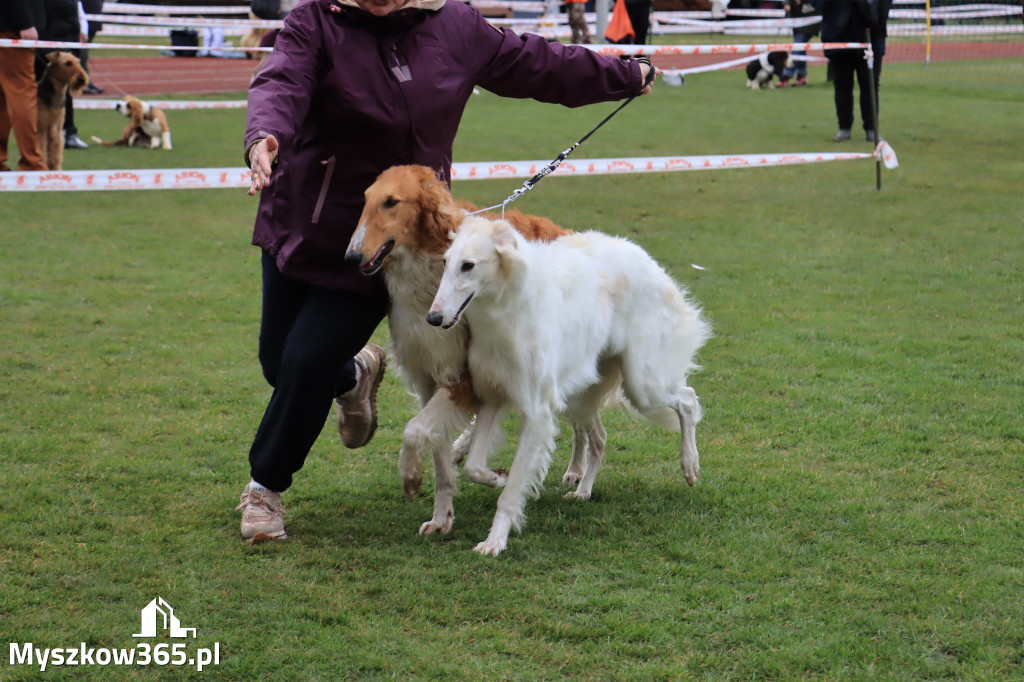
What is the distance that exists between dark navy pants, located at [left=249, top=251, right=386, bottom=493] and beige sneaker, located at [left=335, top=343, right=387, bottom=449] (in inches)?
18.8

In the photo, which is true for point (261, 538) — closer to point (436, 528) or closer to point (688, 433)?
point (436, 528)

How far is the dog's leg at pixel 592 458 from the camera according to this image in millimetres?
4695

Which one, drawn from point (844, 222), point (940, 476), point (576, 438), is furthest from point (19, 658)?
point (844, 222)

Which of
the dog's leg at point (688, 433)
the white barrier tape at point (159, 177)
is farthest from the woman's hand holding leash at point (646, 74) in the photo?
the white barrier tape at point (159, 177)

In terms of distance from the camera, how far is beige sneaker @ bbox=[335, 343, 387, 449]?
15.4 ft

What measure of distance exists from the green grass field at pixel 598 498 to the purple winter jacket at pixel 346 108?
1172 mm

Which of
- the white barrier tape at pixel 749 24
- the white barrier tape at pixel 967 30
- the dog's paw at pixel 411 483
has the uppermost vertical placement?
the dog's paw at pixel 411 483

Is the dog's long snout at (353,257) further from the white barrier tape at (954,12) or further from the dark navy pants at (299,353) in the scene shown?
the white barrier tape at (954,12)

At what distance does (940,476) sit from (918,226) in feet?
17.8

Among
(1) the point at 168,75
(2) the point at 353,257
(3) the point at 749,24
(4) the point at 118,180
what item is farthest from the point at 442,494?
(3) the point at 749,24

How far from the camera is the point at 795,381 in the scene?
5918mm

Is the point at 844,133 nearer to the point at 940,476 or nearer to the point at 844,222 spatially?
the point at 844,222

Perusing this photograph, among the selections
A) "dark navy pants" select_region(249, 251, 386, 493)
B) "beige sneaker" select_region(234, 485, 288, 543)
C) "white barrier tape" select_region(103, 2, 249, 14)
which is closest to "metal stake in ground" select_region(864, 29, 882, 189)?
"dark navy pants" select_region(249, 251, 386, 493)

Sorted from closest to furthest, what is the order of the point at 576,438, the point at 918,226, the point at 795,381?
1. the point at 576,438
2. the point at 795,381
3. the point at 918,226
